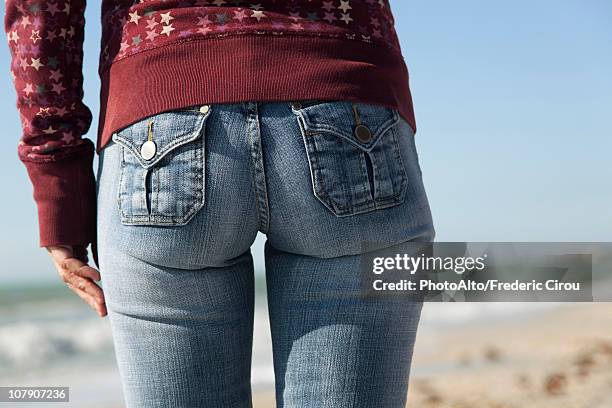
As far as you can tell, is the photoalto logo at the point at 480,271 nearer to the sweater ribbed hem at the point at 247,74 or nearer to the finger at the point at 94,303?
the sweater ribbed hem at the point at 247,74

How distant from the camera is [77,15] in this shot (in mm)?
1066

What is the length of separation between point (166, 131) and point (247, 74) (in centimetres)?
13

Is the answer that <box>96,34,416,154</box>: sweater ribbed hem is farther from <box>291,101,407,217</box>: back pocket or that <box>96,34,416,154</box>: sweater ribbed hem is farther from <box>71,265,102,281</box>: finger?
<box>71,265,102,281</box>: finger

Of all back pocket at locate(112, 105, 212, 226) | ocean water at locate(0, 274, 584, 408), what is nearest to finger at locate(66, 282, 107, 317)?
back pocket at locate(112, 105, 212, 226)

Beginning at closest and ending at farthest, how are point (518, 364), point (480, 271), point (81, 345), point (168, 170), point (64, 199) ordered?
1. point (168, 170)
2. point (64, 199)
3. point (480, 271)
4. point (518, 364)
5. point (81, 345)

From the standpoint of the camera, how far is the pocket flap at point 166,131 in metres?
0.89

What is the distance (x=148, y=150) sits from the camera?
0.90 m

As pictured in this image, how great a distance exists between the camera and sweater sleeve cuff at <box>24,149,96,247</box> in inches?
41.7

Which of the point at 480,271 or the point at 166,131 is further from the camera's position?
the point at 480,271

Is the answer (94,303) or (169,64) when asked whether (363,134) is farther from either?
(94,303)

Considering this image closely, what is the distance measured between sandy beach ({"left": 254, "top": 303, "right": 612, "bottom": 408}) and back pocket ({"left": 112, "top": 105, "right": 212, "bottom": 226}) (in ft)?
13.6

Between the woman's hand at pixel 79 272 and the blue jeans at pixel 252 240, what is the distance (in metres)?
0.10

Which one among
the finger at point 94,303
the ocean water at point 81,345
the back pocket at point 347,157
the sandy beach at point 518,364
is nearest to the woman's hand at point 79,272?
the finger at point 94,303

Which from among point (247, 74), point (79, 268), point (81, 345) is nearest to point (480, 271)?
point (247, 74)
